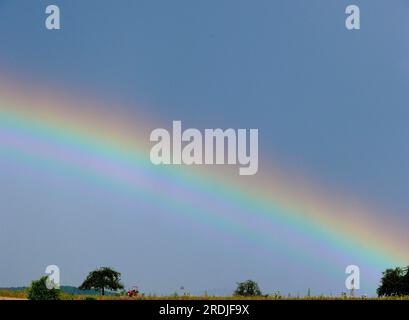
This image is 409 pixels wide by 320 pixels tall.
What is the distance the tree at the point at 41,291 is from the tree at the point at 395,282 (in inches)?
710

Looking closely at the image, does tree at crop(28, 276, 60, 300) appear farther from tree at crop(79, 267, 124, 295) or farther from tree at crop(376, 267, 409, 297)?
tree at crop(376, 267, 409, 297)

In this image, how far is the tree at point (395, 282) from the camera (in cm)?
3874

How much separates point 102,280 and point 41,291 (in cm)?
419

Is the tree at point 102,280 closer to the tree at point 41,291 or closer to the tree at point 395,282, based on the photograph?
the tree at point 41,291

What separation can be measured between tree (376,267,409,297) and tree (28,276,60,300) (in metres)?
18.0

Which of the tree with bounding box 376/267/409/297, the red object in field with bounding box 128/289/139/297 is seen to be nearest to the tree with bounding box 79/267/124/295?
the red object in field with bounding box 128/289/139/297

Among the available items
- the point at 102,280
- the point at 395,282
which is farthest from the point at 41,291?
the point at 395,282

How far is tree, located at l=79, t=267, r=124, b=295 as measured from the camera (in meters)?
32.3

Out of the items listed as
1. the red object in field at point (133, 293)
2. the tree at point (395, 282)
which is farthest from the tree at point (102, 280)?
the tree at point (395, 282)

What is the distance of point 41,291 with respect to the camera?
30.3m
